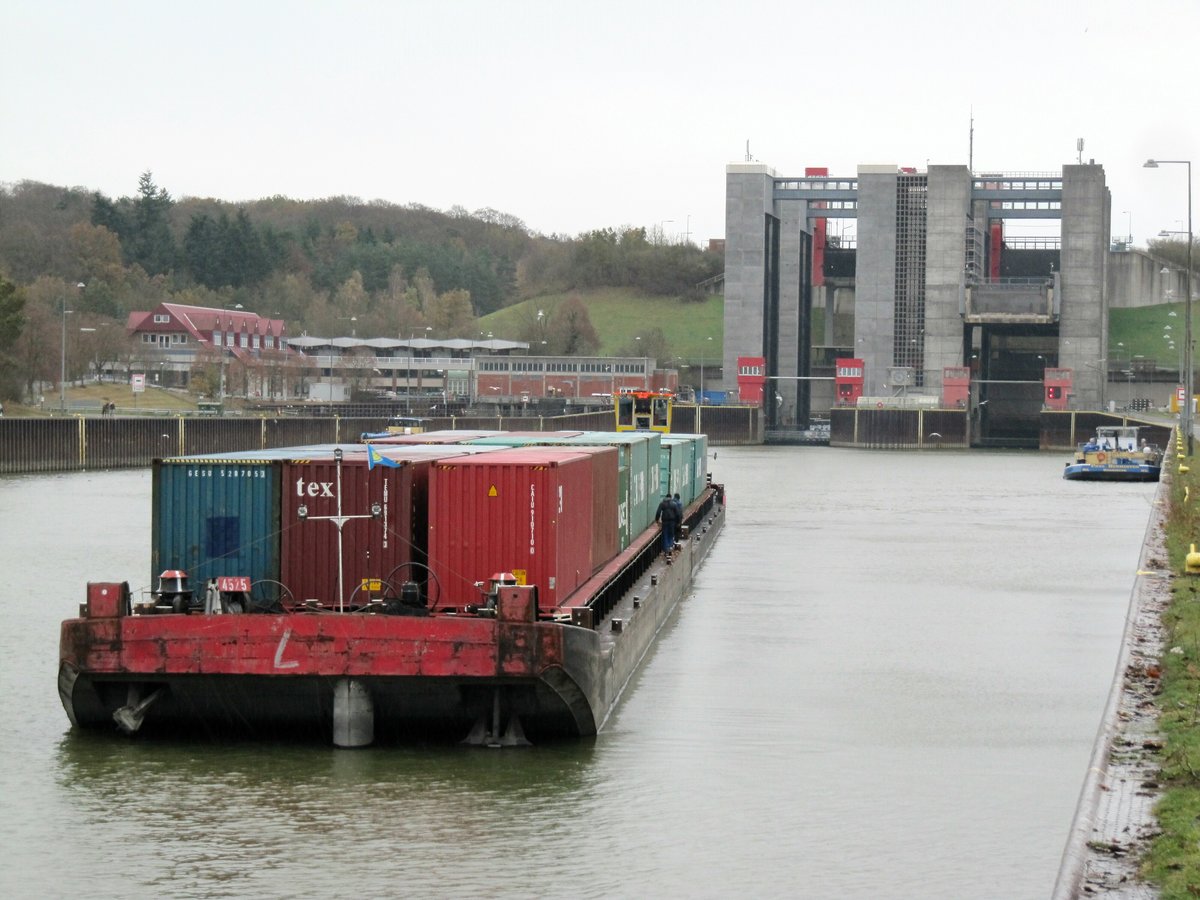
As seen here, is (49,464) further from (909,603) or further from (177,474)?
(177,474)

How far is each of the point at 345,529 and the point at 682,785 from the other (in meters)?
5.24

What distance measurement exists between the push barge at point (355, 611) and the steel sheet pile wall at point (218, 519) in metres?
0.02

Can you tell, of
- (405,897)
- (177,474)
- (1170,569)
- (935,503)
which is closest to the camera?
(405,897)

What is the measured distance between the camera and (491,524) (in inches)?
801

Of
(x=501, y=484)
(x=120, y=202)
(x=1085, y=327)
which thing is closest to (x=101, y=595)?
(x=501, y=484)

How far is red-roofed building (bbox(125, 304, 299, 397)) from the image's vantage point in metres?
139

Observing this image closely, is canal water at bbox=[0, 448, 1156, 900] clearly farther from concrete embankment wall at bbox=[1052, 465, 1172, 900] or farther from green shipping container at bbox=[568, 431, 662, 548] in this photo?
green shipping container at bbox=[568, 431, 662, 548]

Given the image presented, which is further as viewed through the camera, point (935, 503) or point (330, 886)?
point (935, 503)

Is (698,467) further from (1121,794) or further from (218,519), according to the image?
(1121,794)

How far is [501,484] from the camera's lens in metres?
20.4

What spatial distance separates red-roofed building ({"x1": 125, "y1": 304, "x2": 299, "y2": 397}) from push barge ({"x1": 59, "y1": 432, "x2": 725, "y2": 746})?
10796 centimetres

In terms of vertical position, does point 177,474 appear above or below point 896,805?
above

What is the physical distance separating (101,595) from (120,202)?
185135mm

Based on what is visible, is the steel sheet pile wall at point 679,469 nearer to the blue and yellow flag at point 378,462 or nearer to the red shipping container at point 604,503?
the red shipping container at point 604,503
